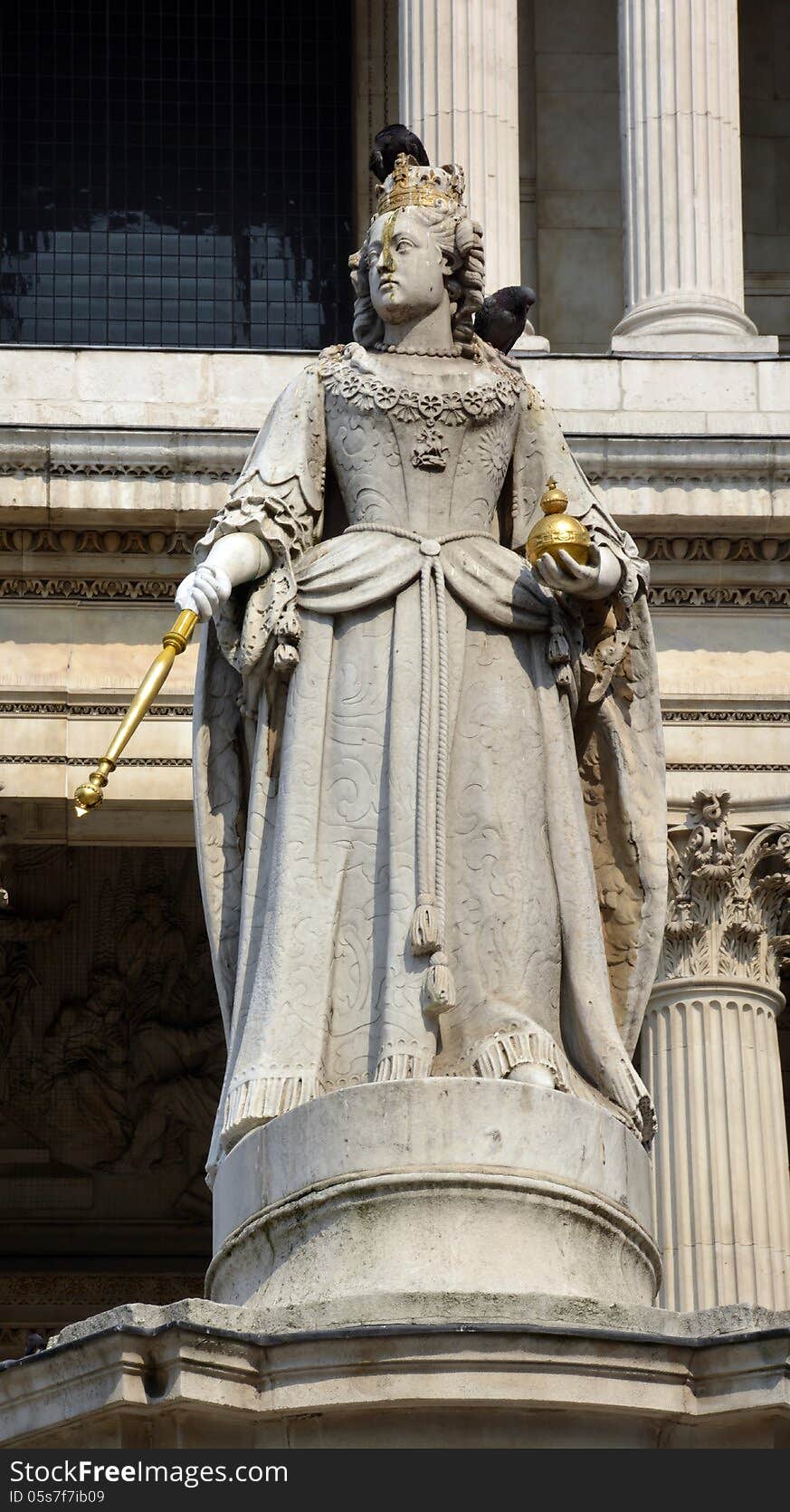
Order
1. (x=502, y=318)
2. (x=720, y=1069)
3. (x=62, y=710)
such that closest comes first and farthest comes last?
(x=502, y=318), (x=720, y=1069), (x=62, y=710)

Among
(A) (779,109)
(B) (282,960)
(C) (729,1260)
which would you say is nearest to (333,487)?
(B) (282,960)

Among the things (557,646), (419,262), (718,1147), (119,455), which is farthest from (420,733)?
(119,455)

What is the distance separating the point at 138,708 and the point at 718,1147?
37.6 ft

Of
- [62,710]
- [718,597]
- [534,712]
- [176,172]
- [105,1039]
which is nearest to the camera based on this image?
[534,712]

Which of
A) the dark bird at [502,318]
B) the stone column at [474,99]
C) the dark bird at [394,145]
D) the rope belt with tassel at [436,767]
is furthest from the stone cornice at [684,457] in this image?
the rope belt with tassel at [436,767]

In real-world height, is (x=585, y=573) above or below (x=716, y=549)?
below

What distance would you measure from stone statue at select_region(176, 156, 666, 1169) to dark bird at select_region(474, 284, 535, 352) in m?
0.56

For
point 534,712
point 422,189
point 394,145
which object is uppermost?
point 394,145

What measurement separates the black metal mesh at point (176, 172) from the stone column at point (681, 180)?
12.4ft

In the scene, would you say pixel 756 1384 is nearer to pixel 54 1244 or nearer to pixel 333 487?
pixel 333 487

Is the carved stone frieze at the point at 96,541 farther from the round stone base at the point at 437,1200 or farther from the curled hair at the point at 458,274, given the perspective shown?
the round stone base at the point at 437,1200

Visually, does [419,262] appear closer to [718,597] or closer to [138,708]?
[138,708]

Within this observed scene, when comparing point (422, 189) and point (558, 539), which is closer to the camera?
point (558, 539)

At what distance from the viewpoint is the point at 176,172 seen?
102 feet
